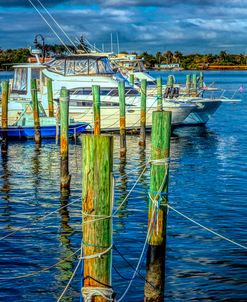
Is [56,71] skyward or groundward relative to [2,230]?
skyward

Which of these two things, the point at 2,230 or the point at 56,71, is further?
the point at 56,71

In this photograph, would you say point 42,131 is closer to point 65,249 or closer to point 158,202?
point 65,249

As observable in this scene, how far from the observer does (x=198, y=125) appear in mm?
40594

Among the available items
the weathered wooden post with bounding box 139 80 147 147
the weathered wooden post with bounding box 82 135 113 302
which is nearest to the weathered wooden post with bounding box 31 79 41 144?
the weathered wooden post with bounding box 139 80 147 147

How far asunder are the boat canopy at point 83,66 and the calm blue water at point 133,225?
7.59m

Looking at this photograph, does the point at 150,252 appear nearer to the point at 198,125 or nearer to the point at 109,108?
the point at 109,108

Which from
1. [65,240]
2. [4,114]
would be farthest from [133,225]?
[4,114]

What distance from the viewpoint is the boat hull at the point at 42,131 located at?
32031mm

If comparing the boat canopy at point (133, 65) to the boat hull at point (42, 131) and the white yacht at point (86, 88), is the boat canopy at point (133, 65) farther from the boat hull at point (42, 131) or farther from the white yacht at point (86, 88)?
the boat hull at point (42, 131)

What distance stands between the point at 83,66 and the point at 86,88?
2034 millimetres

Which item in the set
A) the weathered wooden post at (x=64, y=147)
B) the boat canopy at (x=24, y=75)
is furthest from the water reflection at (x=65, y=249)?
the boat canopy at (x=24, y=75)

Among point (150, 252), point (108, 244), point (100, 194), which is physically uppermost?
point (100, 194)

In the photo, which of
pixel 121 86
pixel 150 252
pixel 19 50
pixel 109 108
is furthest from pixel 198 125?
pixel 19 50

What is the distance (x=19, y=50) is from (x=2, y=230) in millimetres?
174986
